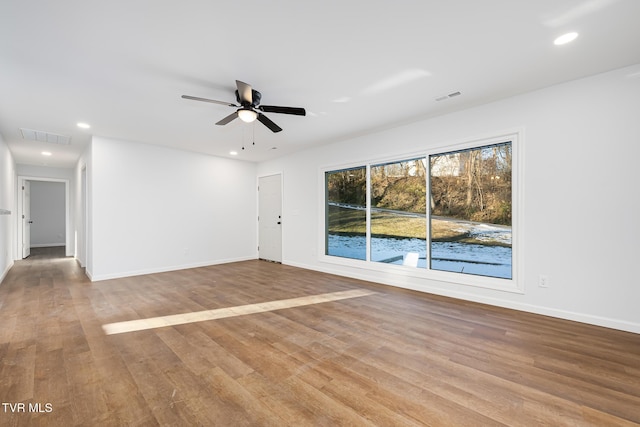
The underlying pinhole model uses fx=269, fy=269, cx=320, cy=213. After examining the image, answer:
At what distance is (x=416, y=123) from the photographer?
4.11 meters

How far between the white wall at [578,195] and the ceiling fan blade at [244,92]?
2781 mm

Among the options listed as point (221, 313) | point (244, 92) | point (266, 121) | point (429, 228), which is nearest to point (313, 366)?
point (221, 313)

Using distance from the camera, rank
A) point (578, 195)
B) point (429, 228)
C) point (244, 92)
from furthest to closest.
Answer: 1. point (429, 228)
2. point (578, 195)
3. point (244, 92)

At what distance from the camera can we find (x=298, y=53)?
2.42 m

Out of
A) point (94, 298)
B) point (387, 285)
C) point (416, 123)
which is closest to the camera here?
point (94, 298)

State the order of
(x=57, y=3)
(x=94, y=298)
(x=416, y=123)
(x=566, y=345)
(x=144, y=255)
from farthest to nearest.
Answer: (x=144, y=255) < (x=416, y=123) < (x=94, y=298) < (x=566, y=345) < (x=57, y=3)

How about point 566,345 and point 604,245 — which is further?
point 604,245

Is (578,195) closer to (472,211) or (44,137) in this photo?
(472,211)

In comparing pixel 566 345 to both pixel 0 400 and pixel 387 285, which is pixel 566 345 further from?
pixel 0 400

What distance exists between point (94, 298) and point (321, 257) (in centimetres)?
360

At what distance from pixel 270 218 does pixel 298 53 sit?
4.64m

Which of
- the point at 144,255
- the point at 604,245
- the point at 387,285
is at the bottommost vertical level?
the point at 387,285

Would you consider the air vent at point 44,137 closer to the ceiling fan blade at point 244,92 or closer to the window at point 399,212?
the ceiling fan blade at point 244,92

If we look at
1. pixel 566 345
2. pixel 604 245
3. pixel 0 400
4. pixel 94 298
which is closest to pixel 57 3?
pixel 0 400
